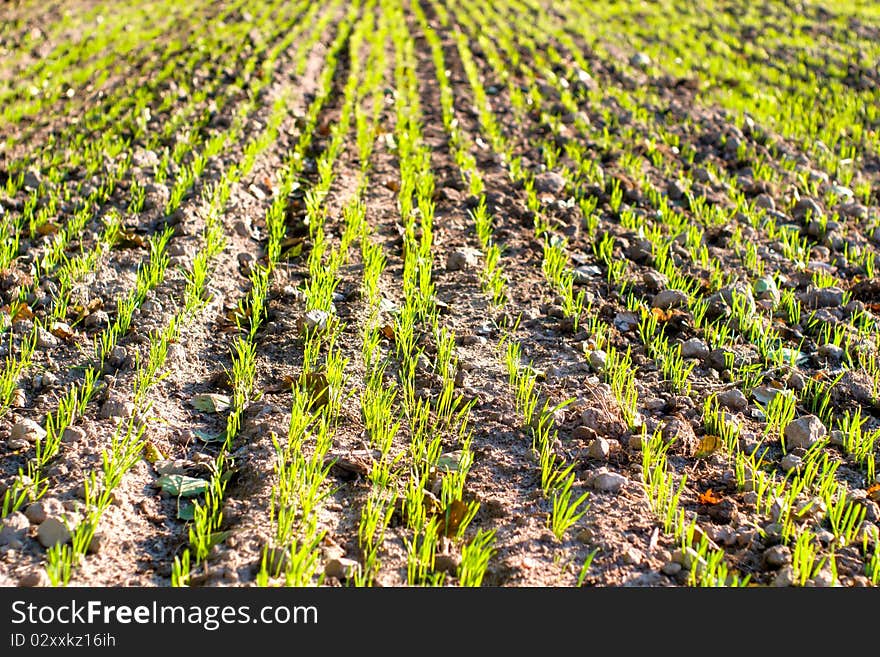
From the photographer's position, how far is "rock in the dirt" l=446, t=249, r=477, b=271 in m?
3.84

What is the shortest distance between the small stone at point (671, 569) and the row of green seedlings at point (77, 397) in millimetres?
1657

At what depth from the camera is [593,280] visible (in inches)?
149

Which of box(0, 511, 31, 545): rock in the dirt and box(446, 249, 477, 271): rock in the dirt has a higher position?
box(446, 249, 477, 271): rock in the dirt

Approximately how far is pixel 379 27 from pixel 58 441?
29.9 ft

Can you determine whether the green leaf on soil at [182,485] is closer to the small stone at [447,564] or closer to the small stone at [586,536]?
the small stone at [447,564]

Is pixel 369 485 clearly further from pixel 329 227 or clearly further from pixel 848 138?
pixel 848 138

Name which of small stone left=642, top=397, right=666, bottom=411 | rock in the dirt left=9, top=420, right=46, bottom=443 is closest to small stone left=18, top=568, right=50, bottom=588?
rock in the dirt left=9, top=420, right=46, bottom=443

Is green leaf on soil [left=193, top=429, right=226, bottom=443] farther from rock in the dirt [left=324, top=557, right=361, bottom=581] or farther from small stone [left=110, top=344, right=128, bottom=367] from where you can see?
rock in the dirt [left=324, top=557, right=361, bottom=581]

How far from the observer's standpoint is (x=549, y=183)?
4941mm

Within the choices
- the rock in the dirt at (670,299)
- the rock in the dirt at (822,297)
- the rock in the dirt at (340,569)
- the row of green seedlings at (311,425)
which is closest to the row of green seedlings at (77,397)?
the row of green seedlings at (311,425)

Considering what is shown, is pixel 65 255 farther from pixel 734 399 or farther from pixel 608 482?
pixel 734 399

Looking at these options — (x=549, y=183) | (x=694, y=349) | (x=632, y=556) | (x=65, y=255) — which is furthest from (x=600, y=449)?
(x=549, y=183)

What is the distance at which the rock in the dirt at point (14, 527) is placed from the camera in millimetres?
2100

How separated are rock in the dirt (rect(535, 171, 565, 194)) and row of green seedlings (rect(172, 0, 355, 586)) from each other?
1460 millimetres
